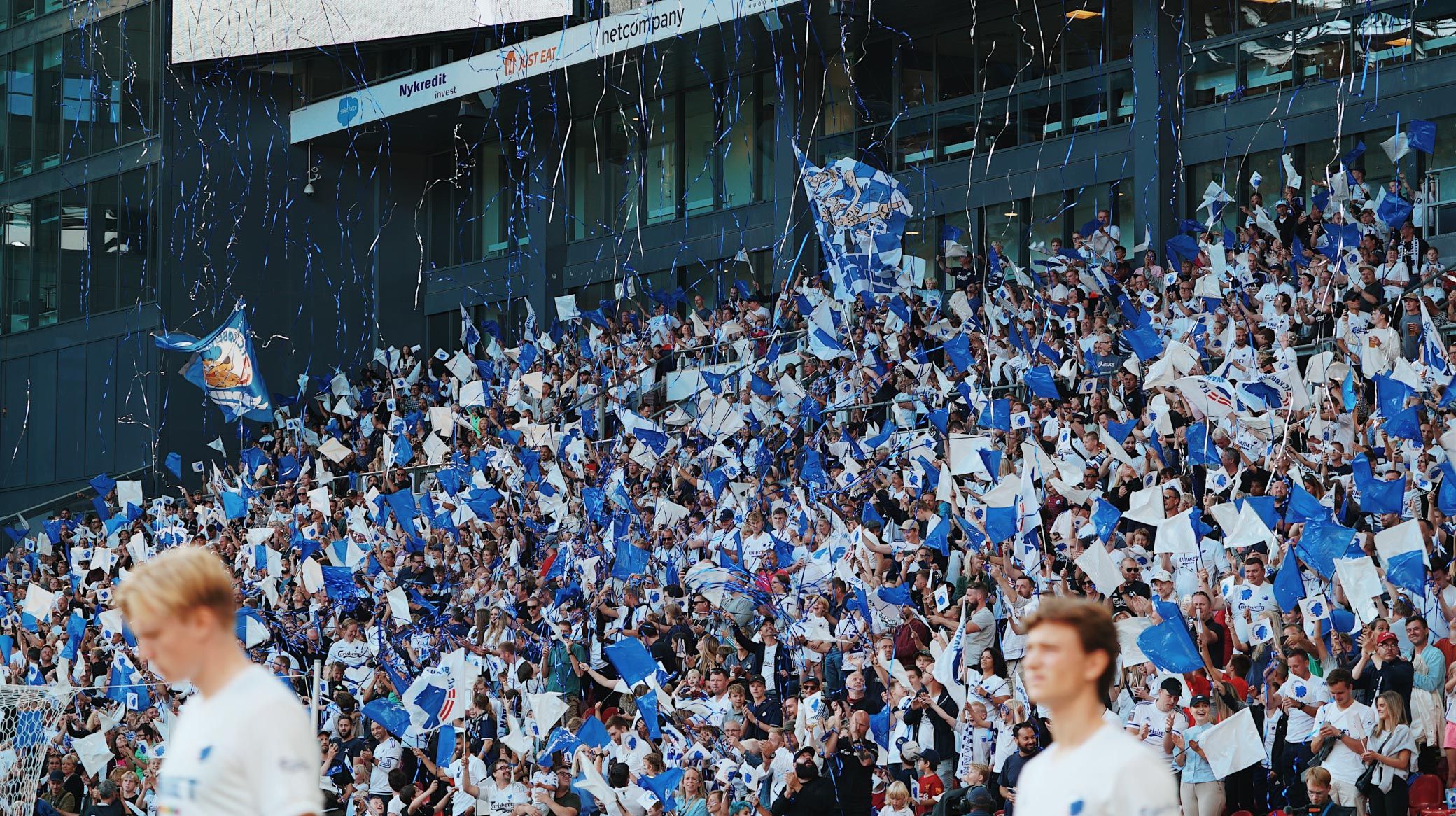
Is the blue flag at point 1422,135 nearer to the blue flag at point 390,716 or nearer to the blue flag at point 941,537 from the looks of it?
the blue flag at point 941,537

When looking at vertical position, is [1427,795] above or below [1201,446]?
below

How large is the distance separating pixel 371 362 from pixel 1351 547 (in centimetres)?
2507

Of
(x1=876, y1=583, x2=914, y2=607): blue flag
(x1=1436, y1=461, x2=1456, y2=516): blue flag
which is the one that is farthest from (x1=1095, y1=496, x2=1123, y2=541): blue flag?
(x1=1436, y1=461, x2=1456, y2=516): blue flag

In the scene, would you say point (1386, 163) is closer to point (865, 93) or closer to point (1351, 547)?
point (865, 93)

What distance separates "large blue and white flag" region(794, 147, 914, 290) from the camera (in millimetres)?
20922

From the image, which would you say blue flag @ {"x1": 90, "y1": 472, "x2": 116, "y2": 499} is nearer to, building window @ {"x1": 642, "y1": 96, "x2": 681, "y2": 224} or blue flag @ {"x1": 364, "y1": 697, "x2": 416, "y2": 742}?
building window @ {"x1": 642, "y1": 96, "x2": 681, "y2": 224}

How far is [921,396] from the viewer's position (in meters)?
20.3

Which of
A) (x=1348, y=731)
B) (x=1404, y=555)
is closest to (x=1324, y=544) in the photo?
(x=1404, y=555)

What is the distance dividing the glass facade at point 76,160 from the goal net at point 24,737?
20484 mm

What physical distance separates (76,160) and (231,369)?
28.4 ft

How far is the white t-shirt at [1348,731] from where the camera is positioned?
38.7 feet

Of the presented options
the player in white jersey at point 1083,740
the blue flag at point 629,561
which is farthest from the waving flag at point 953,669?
the player in white jersey at point 1083,740

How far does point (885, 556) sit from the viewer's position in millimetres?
16547

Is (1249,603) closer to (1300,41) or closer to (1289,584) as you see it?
(1289,584)
